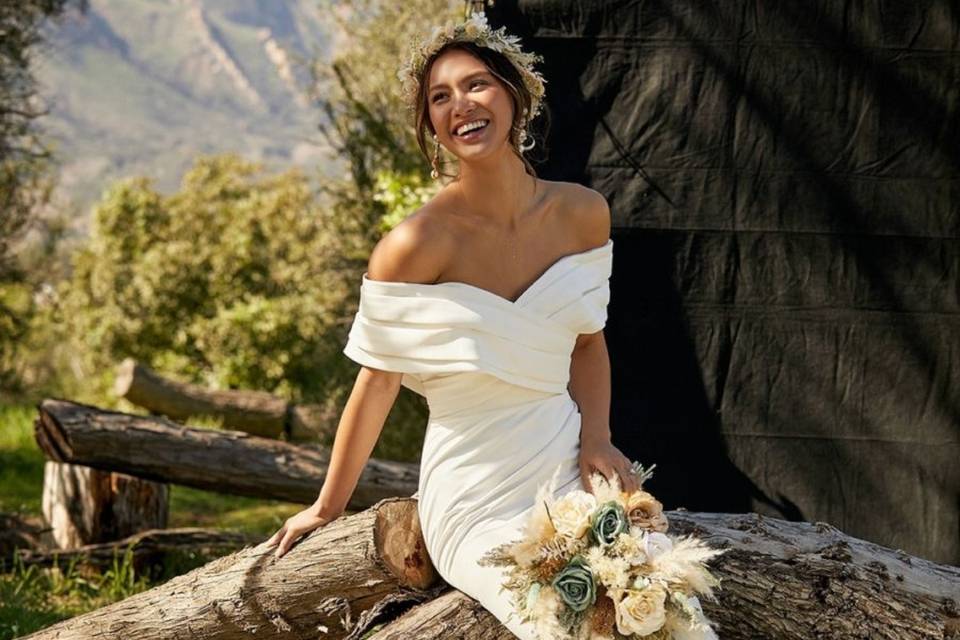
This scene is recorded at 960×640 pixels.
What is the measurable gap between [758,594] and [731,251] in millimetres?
1495

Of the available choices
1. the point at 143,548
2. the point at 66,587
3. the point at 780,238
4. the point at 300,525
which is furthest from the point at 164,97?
the point at 300,525

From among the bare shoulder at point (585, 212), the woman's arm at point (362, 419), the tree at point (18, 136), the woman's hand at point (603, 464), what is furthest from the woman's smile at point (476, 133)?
the tree at point (18, 136)

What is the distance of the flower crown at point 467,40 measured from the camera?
2.75 metres

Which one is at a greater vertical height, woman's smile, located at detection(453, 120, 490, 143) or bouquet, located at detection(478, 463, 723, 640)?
woman's smile, located at detection(453, 120, 490, 143)

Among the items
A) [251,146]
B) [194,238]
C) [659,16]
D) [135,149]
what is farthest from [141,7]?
[659,16]

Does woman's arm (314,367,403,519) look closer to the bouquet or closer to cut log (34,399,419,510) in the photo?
the bouquet

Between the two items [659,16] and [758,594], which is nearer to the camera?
[758,594]

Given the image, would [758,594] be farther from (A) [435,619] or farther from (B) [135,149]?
(B) [135,149]

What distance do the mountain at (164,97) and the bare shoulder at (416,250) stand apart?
97591 millimetres

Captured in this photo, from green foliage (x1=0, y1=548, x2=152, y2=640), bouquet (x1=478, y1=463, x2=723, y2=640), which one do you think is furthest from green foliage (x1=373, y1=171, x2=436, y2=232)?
bouquet (x1=478, y1=463, x2=723, y2=640)

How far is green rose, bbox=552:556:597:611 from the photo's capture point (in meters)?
2.29

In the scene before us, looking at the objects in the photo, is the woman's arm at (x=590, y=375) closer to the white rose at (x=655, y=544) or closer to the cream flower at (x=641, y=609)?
the white rose at (x=655, y=544)

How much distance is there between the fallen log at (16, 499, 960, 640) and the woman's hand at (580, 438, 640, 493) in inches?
11.3

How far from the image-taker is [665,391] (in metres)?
4.15
